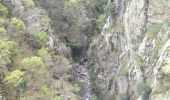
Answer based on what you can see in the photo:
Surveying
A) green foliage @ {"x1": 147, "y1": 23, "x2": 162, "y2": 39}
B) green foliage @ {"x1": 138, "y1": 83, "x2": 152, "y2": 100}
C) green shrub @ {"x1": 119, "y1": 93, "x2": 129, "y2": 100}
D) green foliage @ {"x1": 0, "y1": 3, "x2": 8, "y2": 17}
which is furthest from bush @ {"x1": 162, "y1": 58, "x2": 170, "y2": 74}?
green foliage @ {"x1": 0, "y1": 3, "x2": 8, "y2": 17}

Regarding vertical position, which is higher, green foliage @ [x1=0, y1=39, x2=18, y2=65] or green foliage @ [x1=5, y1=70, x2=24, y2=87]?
green foliage @ [x1=0, y1=39, x2=18, y2=65]

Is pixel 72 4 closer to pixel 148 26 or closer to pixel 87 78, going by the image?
pixel 87 78

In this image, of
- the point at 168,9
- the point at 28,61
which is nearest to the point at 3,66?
the point at 28,61

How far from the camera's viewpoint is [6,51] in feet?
212

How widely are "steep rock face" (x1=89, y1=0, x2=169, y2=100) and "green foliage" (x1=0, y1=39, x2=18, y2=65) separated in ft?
63.3

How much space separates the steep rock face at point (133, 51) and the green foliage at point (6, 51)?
1931 cm

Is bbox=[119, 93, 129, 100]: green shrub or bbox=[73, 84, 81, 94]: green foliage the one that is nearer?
bbox=[119, 93, 129, 100]: green shrub

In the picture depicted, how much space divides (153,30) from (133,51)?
623 cm

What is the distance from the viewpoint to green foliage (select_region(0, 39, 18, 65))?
6423cm

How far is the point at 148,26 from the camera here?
66.9m

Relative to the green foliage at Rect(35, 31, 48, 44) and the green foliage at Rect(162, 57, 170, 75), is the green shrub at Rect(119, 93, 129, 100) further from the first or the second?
the green foliage at Rect(35, 31, 48, 44)

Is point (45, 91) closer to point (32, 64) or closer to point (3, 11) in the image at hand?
point (32, 64)

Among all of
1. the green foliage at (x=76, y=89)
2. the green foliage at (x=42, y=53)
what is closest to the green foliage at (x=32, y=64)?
the green foliage at (x=42, y=53)

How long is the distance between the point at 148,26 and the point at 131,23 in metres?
5.75
